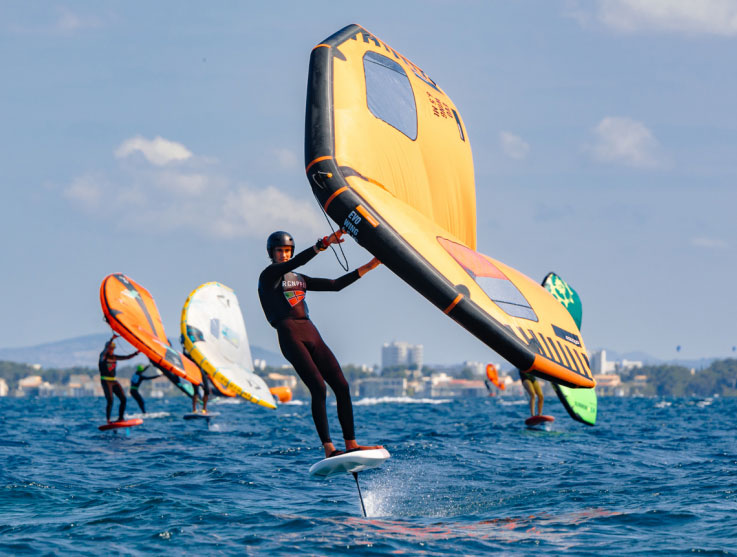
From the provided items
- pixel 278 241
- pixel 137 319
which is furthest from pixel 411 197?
pixel 137 319

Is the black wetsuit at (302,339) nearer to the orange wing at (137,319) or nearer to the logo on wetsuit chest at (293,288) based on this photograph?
the logo on wetsuit chest at (293,288)

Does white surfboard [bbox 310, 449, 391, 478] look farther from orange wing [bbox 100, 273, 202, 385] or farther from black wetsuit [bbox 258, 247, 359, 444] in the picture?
orange wing [bbox 100, 273, 202, 385]

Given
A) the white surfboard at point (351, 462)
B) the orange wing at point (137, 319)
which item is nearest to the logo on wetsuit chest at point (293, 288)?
the white surfboard at point (351, 462)

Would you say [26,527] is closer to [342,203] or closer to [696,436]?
[342,203]

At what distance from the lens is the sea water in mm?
8375

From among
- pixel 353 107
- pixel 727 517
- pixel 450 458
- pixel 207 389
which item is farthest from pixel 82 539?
pixel 207 389

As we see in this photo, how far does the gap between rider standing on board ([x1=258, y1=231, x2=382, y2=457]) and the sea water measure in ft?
3.82

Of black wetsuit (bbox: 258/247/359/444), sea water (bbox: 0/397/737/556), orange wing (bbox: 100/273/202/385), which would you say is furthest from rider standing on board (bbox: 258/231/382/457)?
orange wing (bbox: 100/273/202/385)

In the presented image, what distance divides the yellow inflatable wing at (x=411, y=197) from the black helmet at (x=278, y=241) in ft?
2.73

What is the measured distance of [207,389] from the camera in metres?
29.0

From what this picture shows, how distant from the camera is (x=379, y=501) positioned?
36.4ft

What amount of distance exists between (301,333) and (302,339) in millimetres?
60

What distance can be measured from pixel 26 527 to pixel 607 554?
555 centimetres

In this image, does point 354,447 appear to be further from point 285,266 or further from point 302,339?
point 285,266
